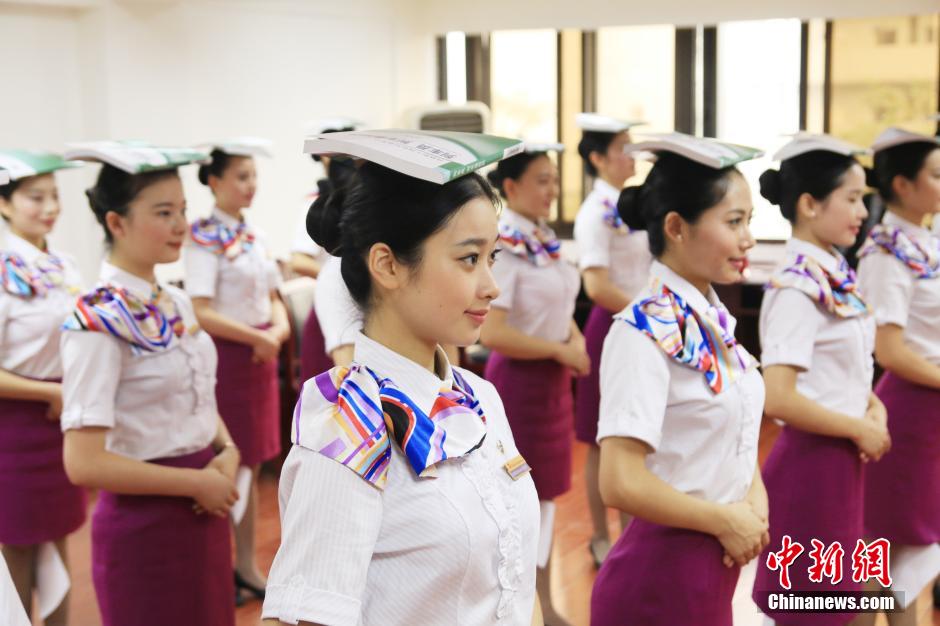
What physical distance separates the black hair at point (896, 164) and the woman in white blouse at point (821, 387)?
53 centimetres

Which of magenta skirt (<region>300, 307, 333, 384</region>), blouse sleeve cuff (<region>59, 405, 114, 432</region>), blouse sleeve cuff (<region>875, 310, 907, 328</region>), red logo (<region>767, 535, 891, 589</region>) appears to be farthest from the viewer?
magenta skirt (<region>300, 307, 333, 384</region>)

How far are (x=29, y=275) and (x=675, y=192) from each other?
214cm

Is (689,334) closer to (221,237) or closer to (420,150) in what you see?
(420,150)

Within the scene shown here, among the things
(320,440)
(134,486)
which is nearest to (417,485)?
(320,440)

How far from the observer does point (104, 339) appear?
241 centimetres

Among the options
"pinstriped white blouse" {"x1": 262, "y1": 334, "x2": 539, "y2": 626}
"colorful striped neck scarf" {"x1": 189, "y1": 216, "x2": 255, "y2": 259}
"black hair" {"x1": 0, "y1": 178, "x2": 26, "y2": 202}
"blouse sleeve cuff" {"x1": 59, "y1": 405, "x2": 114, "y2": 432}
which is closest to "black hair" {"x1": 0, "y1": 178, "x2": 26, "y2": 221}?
"black hair" {"x1": 0, "y1": 178, "x2": 26, "y2": 202}

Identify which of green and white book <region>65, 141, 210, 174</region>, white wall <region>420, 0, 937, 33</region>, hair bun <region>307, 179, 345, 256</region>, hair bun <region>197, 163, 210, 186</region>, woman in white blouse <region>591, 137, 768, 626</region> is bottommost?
woman in white blouse <region>591, 137, 768, 626</region>

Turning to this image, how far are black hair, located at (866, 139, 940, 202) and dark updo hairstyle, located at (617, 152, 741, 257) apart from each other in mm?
1192

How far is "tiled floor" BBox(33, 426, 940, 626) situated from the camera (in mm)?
3729

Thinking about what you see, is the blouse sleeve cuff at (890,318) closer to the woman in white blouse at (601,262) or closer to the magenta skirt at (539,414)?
the magenta skirt at (539,414)

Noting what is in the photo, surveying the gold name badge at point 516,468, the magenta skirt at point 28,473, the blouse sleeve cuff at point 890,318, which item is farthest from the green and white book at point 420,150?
the magenta skirt at point 28,473

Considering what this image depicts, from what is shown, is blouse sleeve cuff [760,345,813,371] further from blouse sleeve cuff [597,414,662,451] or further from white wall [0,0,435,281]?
white wall [0,0,435,281]

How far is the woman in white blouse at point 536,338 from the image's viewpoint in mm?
3627

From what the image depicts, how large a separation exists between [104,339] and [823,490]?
170 cm
